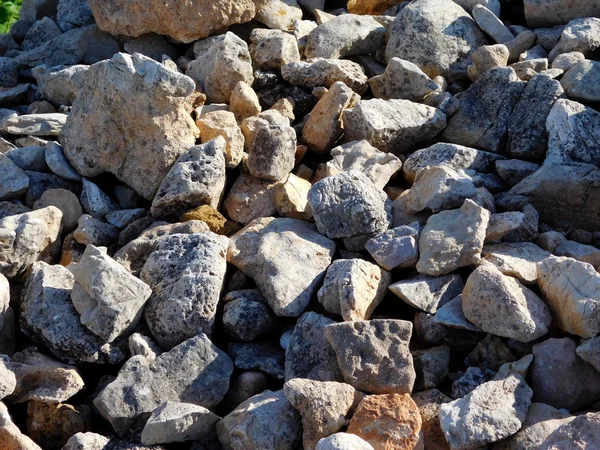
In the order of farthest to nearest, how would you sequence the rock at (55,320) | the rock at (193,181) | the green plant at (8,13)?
the green plant at (8,13), the rock at (193,181), the rock at (55,320)

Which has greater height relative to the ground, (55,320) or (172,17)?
(172,17)

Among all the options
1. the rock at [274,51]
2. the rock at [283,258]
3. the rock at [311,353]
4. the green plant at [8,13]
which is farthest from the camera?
the green plant at [8,13]

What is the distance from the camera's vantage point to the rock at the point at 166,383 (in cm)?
307

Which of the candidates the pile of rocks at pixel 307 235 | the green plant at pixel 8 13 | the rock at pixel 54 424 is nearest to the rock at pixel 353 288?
the pile of rocks at pixel 307 235

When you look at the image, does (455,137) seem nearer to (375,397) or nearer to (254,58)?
(254,58)

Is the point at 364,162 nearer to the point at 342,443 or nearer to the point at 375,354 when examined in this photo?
the point at 375,354

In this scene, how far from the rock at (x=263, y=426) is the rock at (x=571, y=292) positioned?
1099mm

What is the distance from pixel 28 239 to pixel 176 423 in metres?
1.29

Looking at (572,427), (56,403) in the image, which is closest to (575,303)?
(572,427)

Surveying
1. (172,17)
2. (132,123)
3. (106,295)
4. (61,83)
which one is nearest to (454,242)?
(106,295)

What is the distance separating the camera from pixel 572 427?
2.75m

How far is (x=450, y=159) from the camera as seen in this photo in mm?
3998

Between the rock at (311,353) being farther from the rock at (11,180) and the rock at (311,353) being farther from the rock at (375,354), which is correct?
the rock at (11,180)

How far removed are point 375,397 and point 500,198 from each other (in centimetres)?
136
